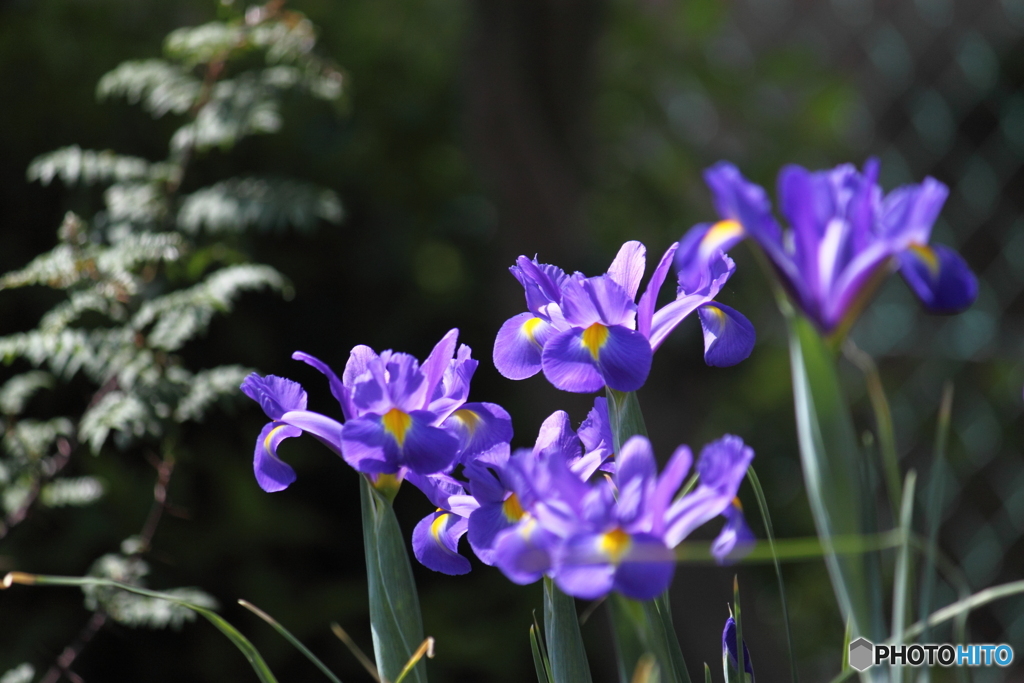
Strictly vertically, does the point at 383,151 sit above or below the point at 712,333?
above

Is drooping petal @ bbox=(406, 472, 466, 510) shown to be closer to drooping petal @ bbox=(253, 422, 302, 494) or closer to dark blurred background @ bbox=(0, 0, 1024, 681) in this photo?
drooping petal @ bbox=(253, 422, 302, 494)

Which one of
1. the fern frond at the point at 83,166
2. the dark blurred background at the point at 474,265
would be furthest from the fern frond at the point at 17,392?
the dark blurred background at the point at 474,265

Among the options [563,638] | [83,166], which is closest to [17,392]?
[83,166]

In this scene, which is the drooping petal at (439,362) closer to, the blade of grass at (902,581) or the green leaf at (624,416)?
the green leaf at (624,416)

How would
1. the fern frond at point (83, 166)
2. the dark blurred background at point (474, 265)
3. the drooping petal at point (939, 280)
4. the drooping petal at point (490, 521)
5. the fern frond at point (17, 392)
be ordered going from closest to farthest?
1. the drooping petal at point (939, 280)
2. the drooping petal at point (490, 521)
3. the fern frond at point (17, 392)
4. the fern frond at point (83, 166)
5. the dark blurred background at point (474, 265)

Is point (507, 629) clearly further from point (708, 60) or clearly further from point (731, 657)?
point (708, 60)

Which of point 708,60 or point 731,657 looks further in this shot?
point 708,60

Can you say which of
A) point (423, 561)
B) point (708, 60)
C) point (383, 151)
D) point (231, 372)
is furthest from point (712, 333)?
point (708, 60)
